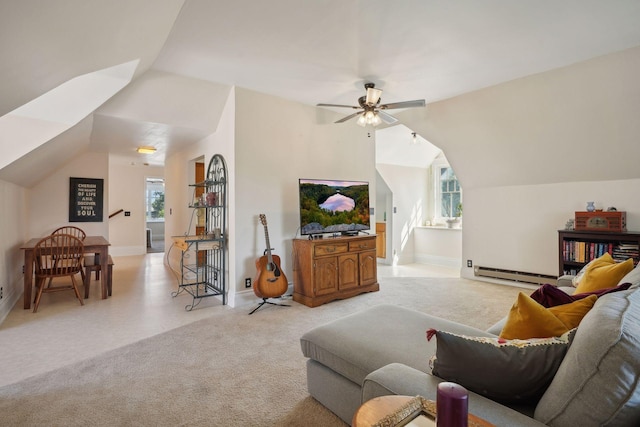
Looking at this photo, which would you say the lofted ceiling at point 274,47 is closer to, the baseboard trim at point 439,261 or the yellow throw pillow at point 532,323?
the yellow throw pillow at point 532,323

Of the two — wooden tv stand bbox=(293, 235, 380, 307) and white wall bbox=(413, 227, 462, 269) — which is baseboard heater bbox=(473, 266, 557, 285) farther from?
wooden tv stand bbox=(293, 235, 380, 307)

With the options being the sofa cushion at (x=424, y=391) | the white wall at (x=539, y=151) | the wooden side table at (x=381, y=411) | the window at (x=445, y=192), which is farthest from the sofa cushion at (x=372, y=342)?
the window at (x=445, y=192)

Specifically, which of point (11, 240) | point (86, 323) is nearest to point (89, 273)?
point (11, 240)

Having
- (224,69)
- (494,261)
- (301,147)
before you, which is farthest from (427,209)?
(224,69)

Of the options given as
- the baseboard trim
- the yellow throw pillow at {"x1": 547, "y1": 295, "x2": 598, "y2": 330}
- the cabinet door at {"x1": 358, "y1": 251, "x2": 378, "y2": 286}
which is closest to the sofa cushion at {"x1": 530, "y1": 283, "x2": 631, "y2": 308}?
the yellow throw pillow at {"x1": 547, "y1": 295, "x2": 598, "y2": 330}

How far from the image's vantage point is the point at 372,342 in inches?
68.8

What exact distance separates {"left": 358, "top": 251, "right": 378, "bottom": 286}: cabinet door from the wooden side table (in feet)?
11.2

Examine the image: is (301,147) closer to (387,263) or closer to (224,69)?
(224,69)

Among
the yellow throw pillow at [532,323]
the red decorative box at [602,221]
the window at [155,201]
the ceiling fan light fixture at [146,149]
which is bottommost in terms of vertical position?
the yellow throw pillow at [532,323]

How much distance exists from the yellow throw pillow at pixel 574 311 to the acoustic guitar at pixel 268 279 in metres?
2.86

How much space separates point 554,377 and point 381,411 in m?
0.57

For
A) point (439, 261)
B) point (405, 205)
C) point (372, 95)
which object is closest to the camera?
point (372, 95)

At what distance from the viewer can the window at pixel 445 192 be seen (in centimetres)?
694

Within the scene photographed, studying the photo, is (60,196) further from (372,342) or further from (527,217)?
(527,217)
